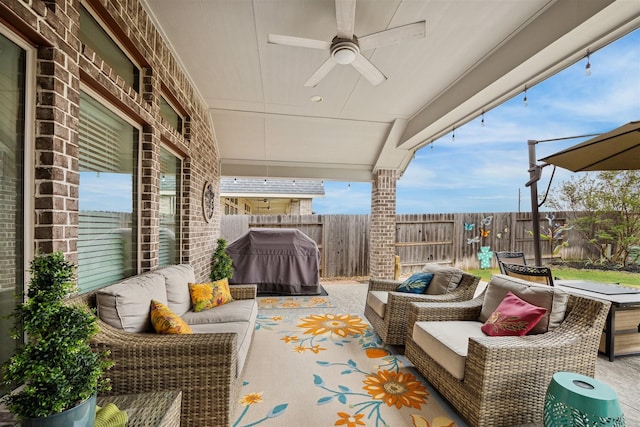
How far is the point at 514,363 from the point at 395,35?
8.08 feet

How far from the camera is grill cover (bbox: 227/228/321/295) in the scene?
5.19m

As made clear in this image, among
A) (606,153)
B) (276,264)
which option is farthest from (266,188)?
(606,153)

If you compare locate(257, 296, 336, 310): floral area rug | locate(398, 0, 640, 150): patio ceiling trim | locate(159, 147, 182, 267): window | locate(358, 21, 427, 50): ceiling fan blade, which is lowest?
locate(257, 296, 336, 310): floral area rug

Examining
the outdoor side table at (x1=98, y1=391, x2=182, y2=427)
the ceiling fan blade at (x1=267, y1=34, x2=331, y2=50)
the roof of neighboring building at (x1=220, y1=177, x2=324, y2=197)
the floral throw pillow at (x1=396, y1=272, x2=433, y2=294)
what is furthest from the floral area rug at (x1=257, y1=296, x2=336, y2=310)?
the roof of neighboring building at (x1=220, y1=177, x2=324, y2=197)

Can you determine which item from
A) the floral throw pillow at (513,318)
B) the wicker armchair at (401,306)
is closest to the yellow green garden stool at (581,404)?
the floral throw pillow at (513,318)

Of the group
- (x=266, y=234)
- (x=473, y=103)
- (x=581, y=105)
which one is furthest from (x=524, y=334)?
(x=581, y=105)

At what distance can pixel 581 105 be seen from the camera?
24.7 feet

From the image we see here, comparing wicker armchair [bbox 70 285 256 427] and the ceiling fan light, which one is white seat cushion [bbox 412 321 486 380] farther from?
the ceiling fan light

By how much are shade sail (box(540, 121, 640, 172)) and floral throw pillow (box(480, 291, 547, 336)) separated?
5.42ft

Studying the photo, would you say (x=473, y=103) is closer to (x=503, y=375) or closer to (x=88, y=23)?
(x=503, y=375)

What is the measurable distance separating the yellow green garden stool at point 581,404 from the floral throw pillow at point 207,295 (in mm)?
2725

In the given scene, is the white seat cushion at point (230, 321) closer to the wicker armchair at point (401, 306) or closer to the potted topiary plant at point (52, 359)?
the potted topiary plant at point (52, 359)

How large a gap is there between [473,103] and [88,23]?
3793 millimetres

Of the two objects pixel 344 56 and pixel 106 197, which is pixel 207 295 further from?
pixel 344 56
